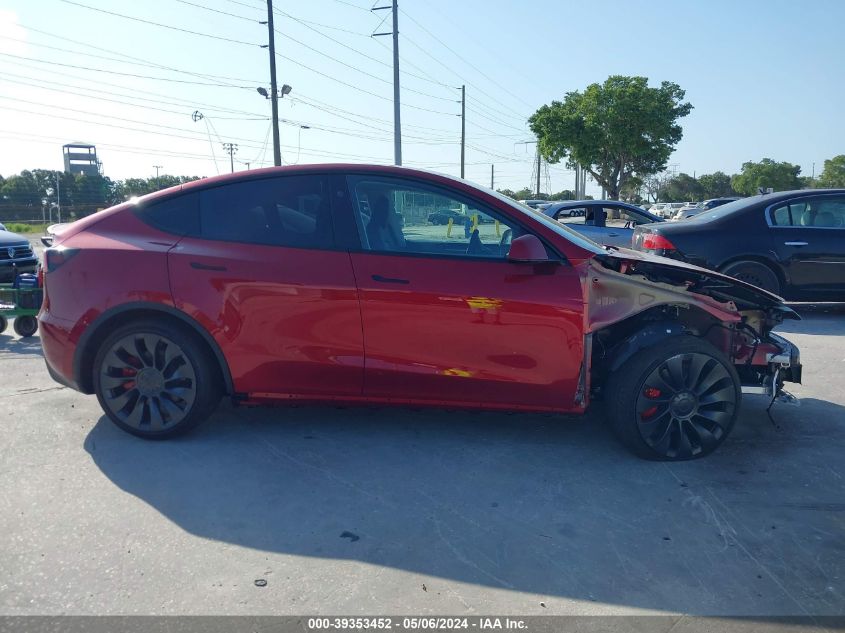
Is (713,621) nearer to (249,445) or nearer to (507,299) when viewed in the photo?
(507,299)

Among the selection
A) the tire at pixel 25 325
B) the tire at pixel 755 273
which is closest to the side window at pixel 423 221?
the tire at pixel 755 273

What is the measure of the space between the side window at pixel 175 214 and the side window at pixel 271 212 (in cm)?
5

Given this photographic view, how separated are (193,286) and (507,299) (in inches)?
72.4

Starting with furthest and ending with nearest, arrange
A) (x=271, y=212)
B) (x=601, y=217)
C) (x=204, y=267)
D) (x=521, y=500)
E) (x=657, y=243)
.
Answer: (x=601, y=217)
(x=657, y=243)
(x=271, y=212)
(x=204, y=267)
(x=521, y=500)

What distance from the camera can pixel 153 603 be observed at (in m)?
2.62

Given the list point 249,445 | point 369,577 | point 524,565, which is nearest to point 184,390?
point 249,445

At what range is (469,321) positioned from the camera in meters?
3.86

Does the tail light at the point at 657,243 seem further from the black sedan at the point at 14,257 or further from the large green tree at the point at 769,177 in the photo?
the large green tree at the point at 769,177

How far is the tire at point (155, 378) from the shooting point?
4074 millimetres

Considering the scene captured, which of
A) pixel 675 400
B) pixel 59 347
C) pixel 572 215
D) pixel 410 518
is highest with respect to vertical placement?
pixel 572 215

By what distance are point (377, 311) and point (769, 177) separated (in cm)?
9141

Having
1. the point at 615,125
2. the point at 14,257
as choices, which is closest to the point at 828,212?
the point at 14,257

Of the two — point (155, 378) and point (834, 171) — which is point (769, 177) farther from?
point (155, 378)

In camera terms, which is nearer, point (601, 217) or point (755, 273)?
point (755, 273)
